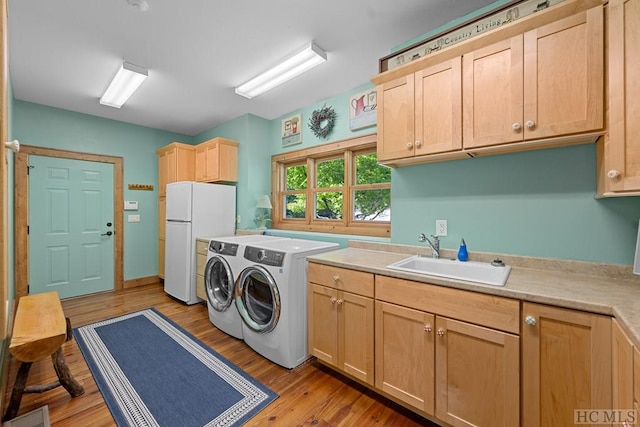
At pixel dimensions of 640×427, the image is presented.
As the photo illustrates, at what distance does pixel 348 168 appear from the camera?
313 cm

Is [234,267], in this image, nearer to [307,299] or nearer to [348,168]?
[307,299]

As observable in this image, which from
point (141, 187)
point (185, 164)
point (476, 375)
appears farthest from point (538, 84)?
point (141, 187)

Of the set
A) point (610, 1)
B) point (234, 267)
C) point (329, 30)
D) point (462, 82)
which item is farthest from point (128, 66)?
point (610, 1)

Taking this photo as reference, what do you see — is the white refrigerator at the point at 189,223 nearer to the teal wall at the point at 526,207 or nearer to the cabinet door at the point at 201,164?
the cabinet door at the point at 201,164

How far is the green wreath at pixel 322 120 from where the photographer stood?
320 centimetres

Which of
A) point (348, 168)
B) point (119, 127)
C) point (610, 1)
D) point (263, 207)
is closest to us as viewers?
point (610, 1)

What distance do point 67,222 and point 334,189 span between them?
145 inches

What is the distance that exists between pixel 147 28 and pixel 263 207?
7.27 feet

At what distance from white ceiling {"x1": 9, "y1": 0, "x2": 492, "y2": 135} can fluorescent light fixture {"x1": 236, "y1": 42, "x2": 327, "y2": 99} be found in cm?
7

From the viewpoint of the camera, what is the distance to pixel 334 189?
3326mm

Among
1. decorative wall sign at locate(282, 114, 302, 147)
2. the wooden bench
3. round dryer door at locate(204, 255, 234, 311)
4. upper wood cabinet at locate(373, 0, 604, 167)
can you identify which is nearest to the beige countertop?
upper wood cabinet at locate(373, 0, 604, 167)

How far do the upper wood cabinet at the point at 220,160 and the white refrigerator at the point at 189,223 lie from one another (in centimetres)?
18

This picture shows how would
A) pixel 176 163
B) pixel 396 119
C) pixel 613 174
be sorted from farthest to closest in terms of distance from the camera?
pixel 176 163 < pixel 396 119 < pixel 613 174

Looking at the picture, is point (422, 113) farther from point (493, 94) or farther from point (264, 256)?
point (264, 256)
